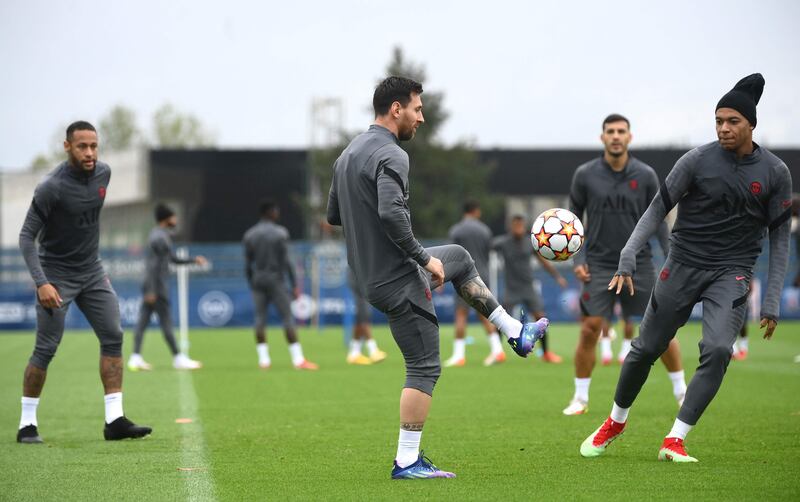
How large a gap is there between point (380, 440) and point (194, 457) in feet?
4.97

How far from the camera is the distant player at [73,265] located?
8.40 meters

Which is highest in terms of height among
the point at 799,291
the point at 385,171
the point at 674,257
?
the point at 385,171

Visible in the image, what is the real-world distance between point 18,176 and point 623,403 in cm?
4926

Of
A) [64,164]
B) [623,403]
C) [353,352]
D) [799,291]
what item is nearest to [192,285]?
[353,352]

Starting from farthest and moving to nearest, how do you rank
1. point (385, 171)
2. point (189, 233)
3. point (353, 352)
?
1. point (189, 233)
2. point (353, 352)
3. point (385, 171)

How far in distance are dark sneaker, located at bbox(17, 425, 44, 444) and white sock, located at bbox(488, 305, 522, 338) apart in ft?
13.2

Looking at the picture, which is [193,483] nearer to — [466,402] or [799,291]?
[466,402]

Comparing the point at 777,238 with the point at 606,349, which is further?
the point at 606,349

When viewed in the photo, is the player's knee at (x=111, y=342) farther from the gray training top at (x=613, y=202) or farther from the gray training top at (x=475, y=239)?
the gray training top at (x=475, y=239)

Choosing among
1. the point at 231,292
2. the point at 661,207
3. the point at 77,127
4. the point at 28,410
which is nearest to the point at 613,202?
the point at 661,207

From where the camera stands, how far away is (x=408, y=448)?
21.5 ft

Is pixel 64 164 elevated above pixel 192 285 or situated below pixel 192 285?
above

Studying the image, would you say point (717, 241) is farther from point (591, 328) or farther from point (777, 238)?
point (591, 328)

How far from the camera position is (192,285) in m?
31.9
